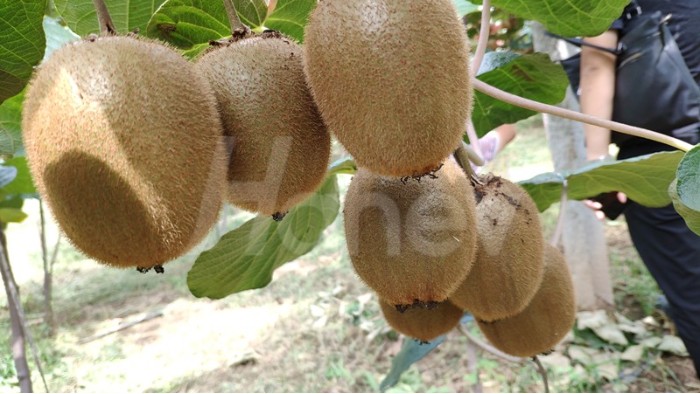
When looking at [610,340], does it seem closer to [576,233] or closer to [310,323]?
[576,233]

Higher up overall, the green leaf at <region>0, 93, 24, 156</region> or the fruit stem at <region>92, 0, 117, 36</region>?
the fruit stem at <region>92, 0, 117, 36</region>

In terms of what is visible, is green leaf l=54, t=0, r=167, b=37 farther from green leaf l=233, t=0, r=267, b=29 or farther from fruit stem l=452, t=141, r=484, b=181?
fruit stem l=452, t=141, r=484, b=181

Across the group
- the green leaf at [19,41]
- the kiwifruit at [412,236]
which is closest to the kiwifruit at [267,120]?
the kiwifruit at [412,236]

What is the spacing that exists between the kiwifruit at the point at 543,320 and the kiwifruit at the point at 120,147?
652 millimetres

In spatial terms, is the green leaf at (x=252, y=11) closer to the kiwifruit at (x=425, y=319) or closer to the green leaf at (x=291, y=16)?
the green leaf at (x=291, y=16)

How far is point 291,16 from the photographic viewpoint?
918 mm

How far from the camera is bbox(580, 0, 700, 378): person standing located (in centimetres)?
187

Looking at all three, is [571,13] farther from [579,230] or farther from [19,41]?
[579,230]

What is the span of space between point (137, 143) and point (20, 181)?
1303 mm

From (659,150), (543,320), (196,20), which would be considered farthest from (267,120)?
(659,150)

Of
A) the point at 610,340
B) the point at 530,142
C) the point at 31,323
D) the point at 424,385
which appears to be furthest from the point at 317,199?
the point at 530,142

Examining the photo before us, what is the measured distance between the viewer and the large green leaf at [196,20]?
0.78 meters

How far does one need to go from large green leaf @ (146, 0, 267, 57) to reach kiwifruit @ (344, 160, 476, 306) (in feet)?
0.97

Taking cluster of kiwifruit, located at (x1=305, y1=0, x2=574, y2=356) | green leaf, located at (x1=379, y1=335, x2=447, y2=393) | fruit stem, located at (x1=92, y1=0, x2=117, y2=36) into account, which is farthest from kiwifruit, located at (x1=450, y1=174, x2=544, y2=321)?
green leaf, located at (x1=379, y1=335, x2=447, y2=393)
